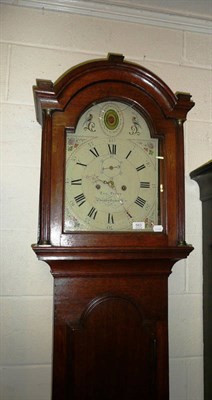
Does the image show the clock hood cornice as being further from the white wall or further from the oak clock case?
the white wall

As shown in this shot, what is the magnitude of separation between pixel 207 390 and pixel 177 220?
0.58m

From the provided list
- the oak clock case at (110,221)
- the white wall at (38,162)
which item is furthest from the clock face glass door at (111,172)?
the white wall at (38,162)

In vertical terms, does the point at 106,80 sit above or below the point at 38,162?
above

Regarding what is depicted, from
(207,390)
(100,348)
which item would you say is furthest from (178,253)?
(207,390)

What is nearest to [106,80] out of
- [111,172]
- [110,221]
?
[111,172]

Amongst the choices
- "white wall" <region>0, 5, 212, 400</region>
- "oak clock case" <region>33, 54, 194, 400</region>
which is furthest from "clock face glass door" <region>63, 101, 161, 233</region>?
"white wall" <region>0, 5, 212, 400</region>

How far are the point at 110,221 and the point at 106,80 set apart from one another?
1.31ft

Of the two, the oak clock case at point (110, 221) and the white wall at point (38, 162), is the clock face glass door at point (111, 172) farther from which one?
the white wall at point (38, 162)

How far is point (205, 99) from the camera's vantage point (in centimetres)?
125

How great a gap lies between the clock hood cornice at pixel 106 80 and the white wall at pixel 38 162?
0.19 metres

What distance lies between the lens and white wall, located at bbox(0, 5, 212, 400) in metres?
1.04

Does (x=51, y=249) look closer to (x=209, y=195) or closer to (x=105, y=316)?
(x=105, y=316)

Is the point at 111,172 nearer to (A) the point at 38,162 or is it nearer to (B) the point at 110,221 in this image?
(B) the point at 110,221

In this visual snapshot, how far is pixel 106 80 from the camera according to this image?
0.97 metres
